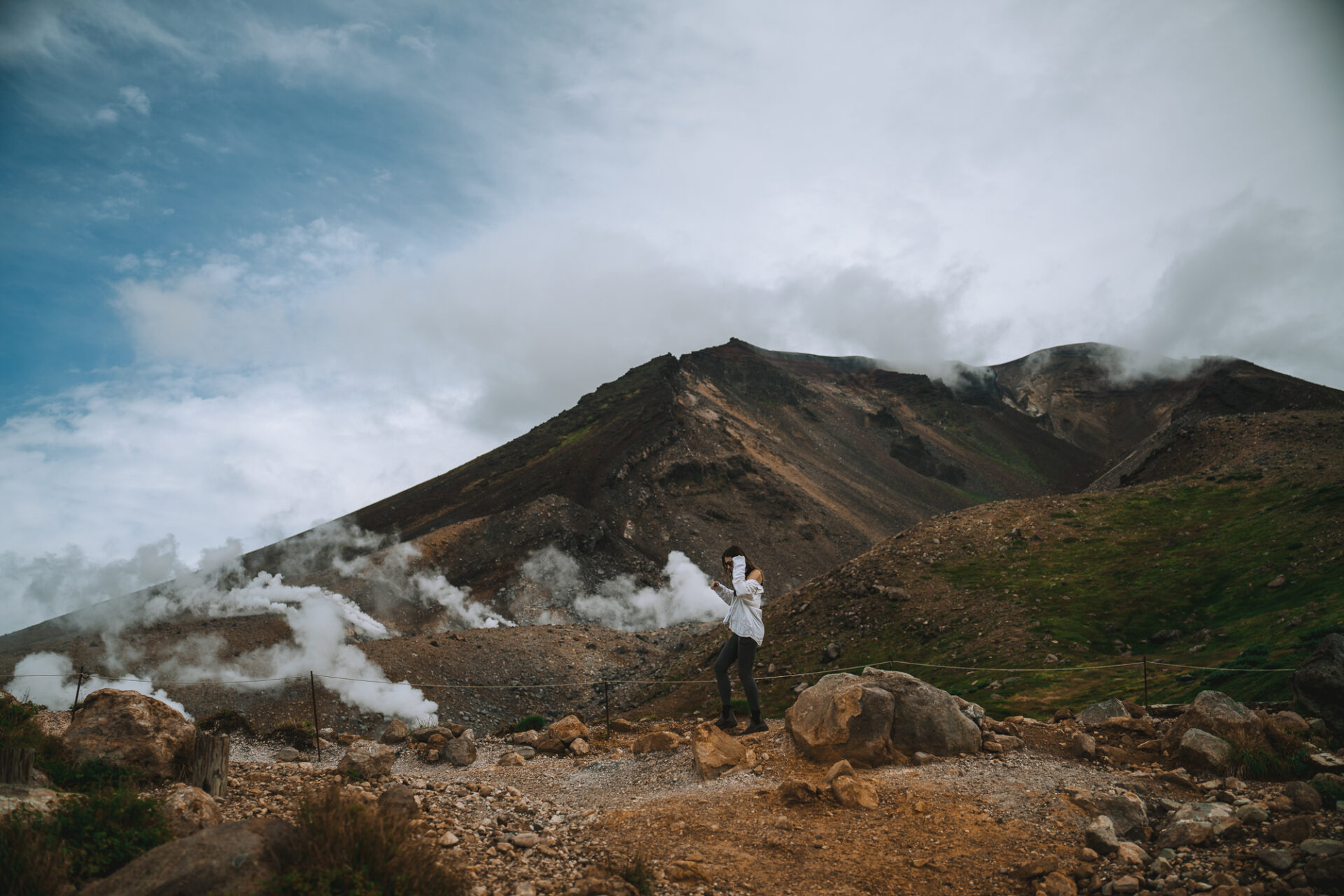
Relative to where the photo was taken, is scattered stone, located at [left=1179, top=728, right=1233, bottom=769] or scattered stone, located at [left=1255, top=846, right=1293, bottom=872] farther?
scattered stone, located at [left=1179, top=728, right=1233, bottom=769]

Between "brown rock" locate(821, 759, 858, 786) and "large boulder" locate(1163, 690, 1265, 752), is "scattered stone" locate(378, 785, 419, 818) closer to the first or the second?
"brown rock" locate(821, 759, 858, 786)

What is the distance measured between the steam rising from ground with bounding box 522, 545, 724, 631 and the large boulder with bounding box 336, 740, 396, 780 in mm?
36901

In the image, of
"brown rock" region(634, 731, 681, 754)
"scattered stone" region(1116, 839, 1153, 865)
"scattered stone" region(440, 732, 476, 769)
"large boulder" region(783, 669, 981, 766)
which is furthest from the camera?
"scattered stone" region(440, 732, 476, 769)

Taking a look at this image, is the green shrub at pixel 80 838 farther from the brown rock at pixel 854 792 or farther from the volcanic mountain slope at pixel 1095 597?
the volcanic mountain slope at pixel 1095 597

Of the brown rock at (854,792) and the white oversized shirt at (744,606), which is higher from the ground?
the white oversized shirt at (744,606)

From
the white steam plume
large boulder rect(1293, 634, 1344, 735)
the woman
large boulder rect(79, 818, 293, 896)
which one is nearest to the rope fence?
the white steam plume

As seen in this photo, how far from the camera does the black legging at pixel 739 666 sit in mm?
8758

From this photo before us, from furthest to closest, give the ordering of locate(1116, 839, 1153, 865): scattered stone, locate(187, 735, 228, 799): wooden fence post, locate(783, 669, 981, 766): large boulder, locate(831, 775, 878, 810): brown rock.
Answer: locate(783, 669, 981, 766): large boulder
locate(831, 775, 878, 810): brown rock
locate(187, 735, 228, 799): wooden fence post
locate(1116, 839, 1153, 865): scattered stone

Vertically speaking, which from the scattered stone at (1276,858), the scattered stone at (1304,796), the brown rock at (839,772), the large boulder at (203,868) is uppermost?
the large boulder at (203,868)

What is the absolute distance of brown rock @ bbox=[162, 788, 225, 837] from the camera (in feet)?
18.4

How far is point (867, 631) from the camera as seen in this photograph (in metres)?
20.9

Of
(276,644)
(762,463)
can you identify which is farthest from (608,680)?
(762,463)

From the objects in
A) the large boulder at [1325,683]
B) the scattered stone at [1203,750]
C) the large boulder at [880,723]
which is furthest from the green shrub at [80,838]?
the large boulder at [1325,683]

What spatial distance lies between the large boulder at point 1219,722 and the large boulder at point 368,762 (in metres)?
8.53
